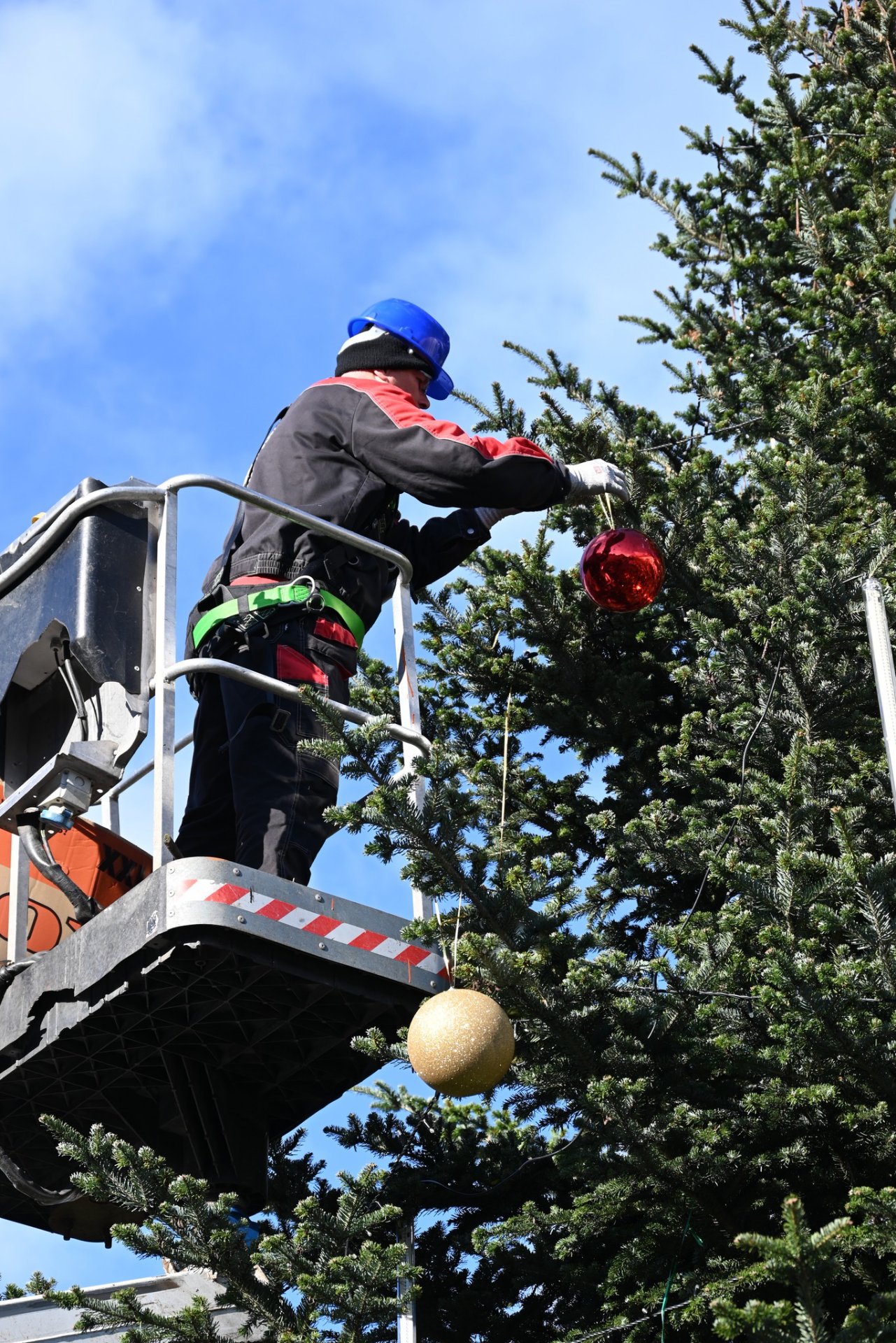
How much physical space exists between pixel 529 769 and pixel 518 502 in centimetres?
174

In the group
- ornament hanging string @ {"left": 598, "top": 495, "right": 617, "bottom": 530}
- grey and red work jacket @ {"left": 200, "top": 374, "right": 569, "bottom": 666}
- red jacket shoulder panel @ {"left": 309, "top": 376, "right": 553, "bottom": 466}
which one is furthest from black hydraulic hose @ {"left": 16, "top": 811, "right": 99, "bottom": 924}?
ornament hanging string @ {"left": 598, "top": 495, "right": 617, "bottom": 530}

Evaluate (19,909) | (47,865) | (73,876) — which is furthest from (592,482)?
(19,909)

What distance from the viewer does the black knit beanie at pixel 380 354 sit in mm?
7570

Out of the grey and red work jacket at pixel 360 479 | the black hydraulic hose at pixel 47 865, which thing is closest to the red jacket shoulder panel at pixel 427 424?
the grey and red work jacket at pixel 360 479

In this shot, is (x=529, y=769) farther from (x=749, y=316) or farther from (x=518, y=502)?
(x=749, y=316)

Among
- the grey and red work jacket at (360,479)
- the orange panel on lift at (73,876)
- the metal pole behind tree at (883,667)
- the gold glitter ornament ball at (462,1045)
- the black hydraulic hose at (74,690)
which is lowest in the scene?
the gold glitter ornament ball at (462,1045)

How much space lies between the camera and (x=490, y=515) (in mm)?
7492

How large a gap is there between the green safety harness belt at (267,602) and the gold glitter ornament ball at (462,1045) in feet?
6.00

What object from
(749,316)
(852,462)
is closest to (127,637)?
(852,462)

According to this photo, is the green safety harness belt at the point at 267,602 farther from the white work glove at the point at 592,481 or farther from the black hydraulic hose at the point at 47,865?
the white work glove at the point at 592,481

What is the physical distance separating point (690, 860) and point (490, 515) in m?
1.54

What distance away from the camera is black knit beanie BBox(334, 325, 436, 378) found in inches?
298

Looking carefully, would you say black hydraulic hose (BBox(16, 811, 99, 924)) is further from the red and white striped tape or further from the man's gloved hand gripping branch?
the man's gloved hand gripping branch

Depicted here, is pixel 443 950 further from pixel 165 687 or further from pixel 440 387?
pixel 440 387
